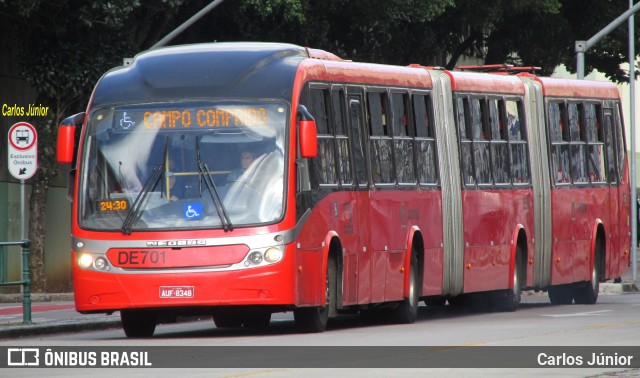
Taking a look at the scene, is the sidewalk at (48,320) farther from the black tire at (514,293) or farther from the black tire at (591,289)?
the black tire at (591,289)

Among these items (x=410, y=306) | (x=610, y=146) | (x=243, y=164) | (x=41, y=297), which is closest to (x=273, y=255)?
(x=243, y=164)

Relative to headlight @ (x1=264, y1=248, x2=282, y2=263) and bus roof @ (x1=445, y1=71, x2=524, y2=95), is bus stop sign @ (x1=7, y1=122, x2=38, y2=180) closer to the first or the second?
bus roof @ (x1=445, y1=71, x2=524, y2=95)

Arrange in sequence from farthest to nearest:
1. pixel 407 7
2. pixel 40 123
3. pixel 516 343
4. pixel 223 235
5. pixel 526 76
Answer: pixel 407 7, pixel 40 123, pixel 526 76, pixel 223 235, pixel 516 343

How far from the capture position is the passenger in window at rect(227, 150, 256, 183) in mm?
19406

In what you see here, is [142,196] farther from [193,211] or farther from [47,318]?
[47,318]

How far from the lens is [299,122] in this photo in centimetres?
1964

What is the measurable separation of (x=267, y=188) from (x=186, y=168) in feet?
2.92

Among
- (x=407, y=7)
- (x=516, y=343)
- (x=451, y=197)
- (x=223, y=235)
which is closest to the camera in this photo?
(x=516, y=343)

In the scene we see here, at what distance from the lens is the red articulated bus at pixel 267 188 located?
1934cm

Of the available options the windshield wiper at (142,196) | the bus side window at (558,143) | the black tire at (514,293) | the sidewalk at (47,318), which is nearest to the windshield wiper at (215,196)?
the windshield wiper at (142,196)

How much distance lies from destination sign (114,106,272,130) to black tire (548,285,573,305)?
11879 millimetres

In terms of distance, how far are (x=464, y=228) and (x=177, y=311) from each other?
642 cm

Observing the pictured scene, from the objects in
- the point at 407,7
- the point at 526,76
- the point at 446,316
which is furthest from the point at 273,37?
the point at 446,316

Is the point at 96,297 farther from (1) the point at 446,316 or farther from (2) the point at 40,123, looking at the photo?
(2) the point at 40,123
